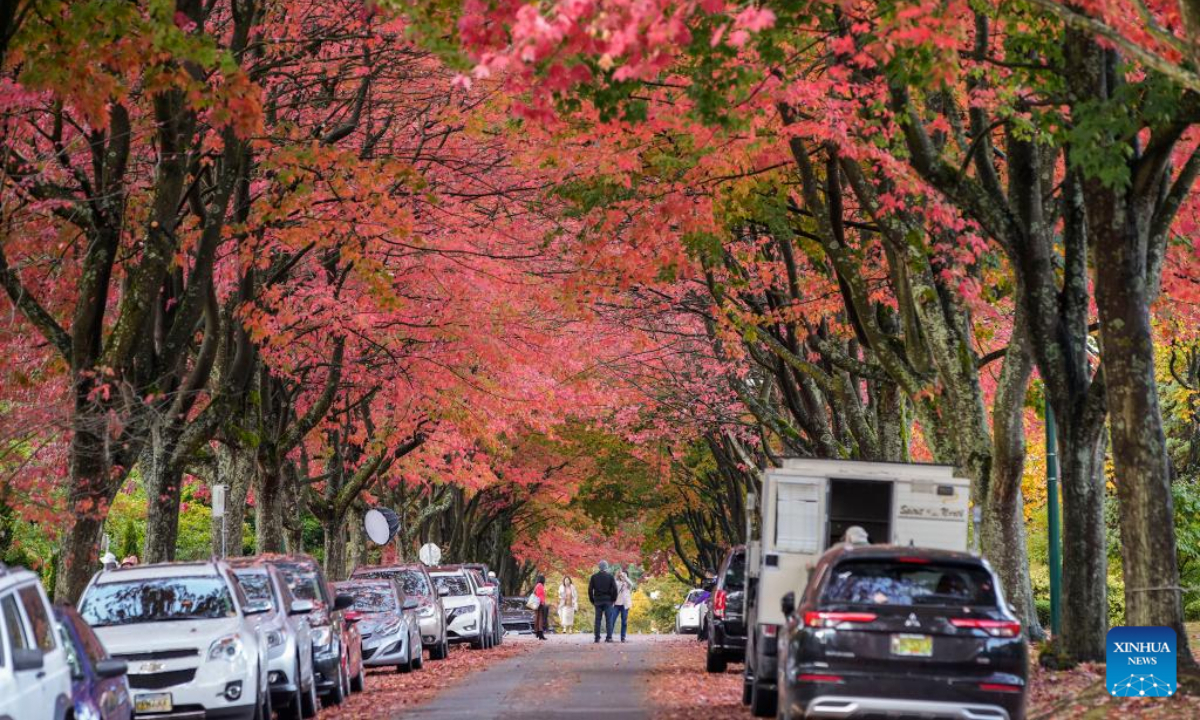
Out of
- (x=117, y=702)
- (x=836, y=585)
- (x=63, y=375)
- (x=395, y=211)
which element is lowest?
(x=117, y=702)

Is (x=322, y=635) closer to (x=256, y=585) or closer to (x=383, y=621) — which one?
(x=256, y=585)

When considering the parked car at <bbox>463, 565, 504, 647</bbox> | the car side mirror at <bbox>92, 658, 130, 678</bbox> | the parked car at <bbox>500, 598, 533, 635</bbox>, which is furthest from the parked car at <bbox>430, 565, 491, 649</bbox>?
the car side mirror at <bbox>92, 658, 130, 678</bbox>

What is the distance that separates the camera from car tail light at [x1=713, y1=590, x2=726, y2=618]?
25078 mm

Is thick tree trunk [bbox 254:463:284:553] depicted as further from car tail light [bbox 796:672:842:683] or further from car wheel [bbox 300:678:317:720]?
car tail light [bbox 796:672:842:683]

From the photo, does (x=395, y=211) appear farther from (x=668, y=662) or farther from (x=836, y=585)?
(x=668, y=662)

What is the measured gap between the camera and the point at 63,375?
76.8ft

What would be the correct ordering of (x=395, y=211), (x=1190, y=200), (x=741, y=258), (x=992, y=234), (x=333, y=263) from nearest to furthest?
(x=992, y=234), (x=395, y=211), (x=1190, y=200), (x=333, y=263), (x=741, y=258)

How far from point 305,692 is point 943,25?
390 inches

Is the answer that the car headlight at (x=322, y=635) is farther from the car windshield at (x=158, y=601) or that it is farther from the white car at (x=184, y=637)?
the car windshield at (x=158, y=601)

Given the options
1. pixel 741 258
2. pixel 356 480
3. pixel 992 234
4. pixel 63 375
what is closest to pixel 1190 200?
Answer: pixel 992 234

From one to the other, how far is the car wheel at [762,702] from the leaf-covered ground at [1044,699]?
0.40m

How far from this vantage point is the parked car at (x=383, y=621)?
27.4m

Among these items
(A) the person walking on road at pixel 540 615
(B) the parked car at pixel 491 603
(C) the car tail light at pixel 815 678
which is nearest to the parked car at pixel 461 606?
(B) the parked car at pixel 491 603

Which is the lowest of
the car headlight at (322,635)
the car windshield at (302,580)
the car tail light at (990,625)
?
the car headlight at (322,635)
